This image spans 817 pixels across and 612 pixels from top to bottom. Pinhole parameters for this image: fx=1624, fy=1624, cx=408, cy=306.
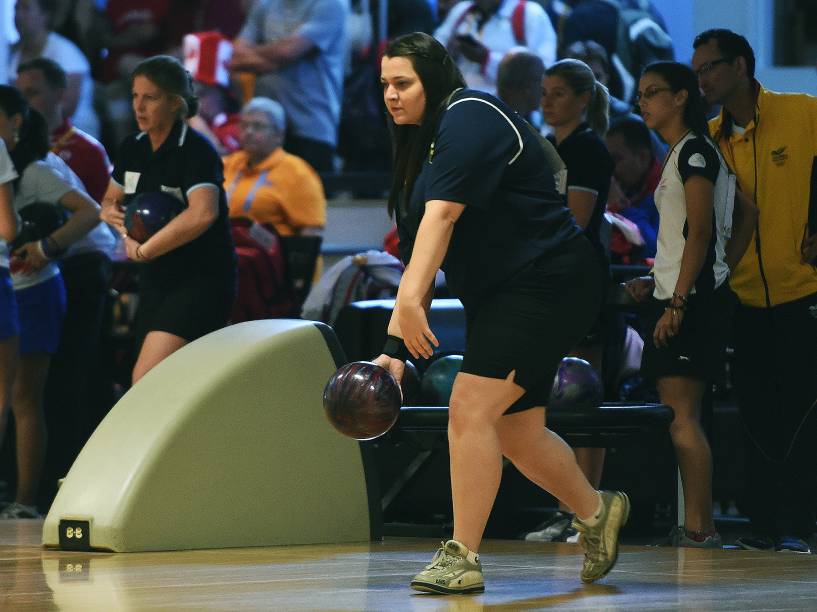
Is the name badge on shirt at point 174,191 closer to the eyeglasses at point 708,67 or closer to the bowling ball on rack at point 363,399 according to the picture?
the eyeglasses at point 708,67

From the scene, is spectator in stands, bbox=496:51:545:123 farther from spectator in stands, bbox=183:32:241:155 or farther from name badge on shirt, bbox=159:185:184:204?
spectator in stands, bbox=183:32:241:155

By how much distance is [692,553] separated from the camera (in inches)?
198

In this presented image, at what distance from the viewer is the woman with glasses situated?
538cm

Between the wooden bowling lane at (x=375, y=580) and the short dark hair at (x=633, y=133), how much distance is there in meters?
2.07

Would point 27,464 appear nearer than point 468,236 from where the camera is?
No

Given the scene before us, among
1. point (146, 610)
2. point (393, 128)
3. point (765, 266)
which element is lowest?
point (146, 610)

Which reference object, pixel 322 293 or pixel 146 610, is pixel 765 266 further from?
pixel 146 610

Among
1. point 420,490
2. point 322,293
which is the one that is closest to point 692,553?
point 420,490

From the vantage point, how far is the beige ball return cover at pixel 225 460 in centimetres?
503

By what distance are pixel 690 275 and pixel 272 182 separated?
11.3 ft

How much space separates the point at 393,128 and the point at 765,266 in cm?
193

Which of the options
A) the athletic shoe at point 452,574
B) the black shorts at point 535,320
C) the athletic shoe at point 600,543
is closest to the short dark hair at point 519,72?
the black shorts at point 535,320

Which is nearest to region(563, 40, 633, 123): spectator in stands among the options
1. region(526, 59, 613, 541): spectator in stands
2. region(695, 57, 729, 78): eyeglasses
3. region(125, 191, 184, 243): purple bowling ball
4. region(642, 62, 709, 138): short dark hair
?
region(526, 59, 613, 541): spectator in stands

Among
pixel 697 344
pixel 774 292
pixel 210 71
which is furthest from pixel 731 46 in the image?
pixel 210 71
